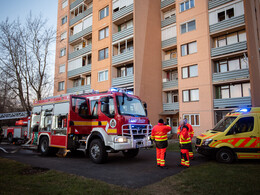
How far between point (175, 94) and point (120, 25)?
34.9 ft

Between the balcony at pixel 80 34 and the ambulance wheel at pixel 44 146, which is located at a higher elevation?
the balcony at pixel 80 34

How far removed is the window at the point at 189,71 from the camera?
21203mm

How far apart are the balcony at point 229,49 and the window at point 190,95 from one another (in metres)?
3.99

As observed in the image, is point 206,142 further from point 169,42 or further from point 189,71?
point 169,42

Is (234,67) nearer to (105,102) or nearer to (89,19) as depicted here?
(105,102)

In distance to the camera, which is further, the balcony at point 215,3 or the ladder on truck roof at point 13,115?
the balcony at point 215,3

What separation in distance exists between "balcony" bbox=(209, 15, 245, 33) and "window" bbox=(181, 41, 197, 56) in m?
2.09

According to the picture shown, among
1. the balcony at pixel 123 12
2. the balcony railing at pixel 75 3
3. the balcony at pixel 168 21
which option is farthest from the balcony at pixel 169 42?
the balcony railing at pixel 75 3

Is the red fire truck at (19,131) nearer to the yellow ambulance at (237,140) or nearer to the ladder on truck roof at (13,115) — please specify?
the ladder on truck roof at (13,115)

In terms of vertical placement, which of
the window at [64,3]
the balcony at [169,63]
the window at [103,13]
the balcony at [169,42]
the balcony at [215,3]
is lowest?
the balcony at [169,63]

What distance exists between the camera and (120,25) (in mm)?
24781

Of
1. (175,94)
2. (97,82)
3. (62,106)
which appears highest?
(97,82)

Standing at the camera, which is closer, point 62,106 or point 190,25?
point 62,106

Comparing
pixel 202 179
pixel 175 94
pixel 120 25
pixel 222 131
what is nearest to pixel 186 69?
pixel 175 94
